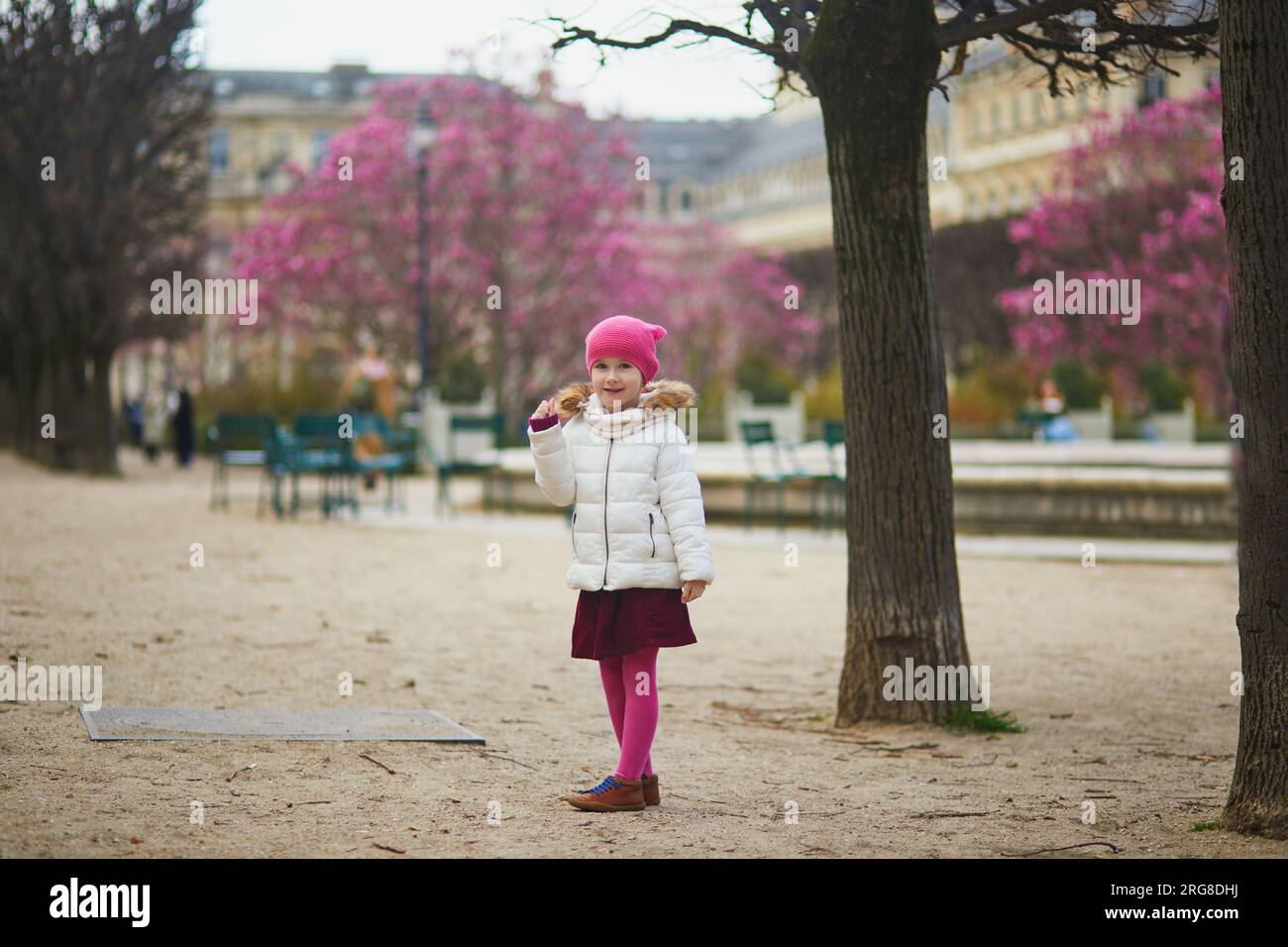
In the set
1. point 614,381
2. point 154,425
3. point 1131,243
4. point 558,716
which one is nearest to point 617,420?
point 614,381

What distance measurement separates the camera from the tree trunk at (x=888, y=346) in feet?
25.7

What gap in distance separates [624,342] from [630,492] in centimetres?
48

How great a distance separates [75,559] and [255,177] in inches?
2977

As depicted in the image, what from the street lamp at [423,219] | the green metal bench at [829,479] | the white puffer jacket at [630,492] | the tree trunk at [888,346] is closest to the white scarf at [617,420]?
the white puffer jacket at [630,492]

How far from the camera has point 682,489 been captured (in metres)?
5.99

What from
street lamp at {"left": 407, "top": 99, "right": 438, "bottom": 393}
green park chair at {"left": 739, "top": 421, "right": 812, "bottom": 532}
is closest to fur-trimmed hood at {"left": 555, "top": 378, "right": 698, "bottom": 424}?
green park chair at {"left": 739, "top": 421, "right": 812, "bottom": 532}

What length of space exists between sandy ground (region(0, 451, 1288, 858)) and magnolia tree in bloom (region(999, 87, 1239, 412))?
22620 millimetres

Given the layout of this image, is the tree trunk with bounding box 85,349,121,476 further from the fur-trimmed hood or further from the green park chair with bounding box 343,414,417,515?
the fur-trimmed hood

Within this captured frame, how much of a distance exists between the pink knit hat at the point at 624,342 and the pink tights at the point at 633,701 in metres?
0.94

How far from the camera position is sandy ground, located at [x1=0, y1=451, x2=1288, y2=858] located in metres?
5.81

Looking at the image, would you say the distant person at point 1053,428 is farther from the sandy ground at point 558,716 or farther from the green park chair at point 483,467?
the sandy ground at point 558,716

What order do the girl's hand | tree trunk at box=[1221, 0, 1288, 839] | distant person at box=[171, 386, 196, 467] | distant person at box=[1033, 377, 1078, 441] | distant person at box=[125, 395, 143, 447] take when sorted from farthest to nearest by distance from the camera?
distant person at box=[125, 395, 143, 447]
distant person at box=[171, 386, 196, 467]
distant person at box=[1033, 377, 1078, 441]
the girl's hand
tree trunk at box=[1221, 0, 1288, 839]

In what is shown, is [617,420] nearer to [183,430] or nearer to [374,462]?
[374,462]

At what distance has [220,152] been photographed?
9081 centimetres
